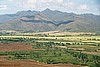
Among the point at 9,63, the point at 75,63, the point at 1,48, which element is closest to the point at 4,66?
the point at 9,63

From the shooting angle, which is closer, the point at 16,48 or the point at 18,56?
the point at 18,56

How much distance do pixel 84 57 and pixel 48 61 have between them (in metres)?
14.5

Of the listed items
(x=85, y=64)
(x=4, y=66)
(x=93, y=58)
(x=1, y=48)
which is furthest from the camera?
(x=1, y=48)

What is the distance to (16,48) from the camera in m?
127

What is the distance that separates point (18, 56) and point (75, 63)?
22923 mm

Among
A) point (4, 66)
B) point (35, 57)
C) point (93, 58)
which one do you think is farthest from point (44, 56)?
point (4, 66)

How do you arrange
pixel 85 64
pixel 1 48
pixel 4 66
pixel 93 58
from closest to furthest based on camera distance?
pixel 4 66 → pixel 85 64 → pixel 93 58 → pixel 1 48

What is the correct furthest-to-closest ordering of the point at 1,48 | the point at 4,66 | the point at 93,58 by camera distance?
the point at 1,48
the point at 93,58
the point at 4,66

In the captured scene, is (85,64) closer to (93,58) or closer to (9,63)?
(93,58)

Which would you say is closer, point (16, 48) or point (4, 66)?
point (4, 66)

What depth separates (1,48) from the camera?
126 meters

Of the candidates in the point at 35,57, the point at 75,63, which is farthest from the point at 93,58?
the point at 35,57

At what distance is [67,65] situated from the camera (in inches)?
3312

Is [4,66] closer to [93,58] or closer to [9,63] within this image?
[9,63]
